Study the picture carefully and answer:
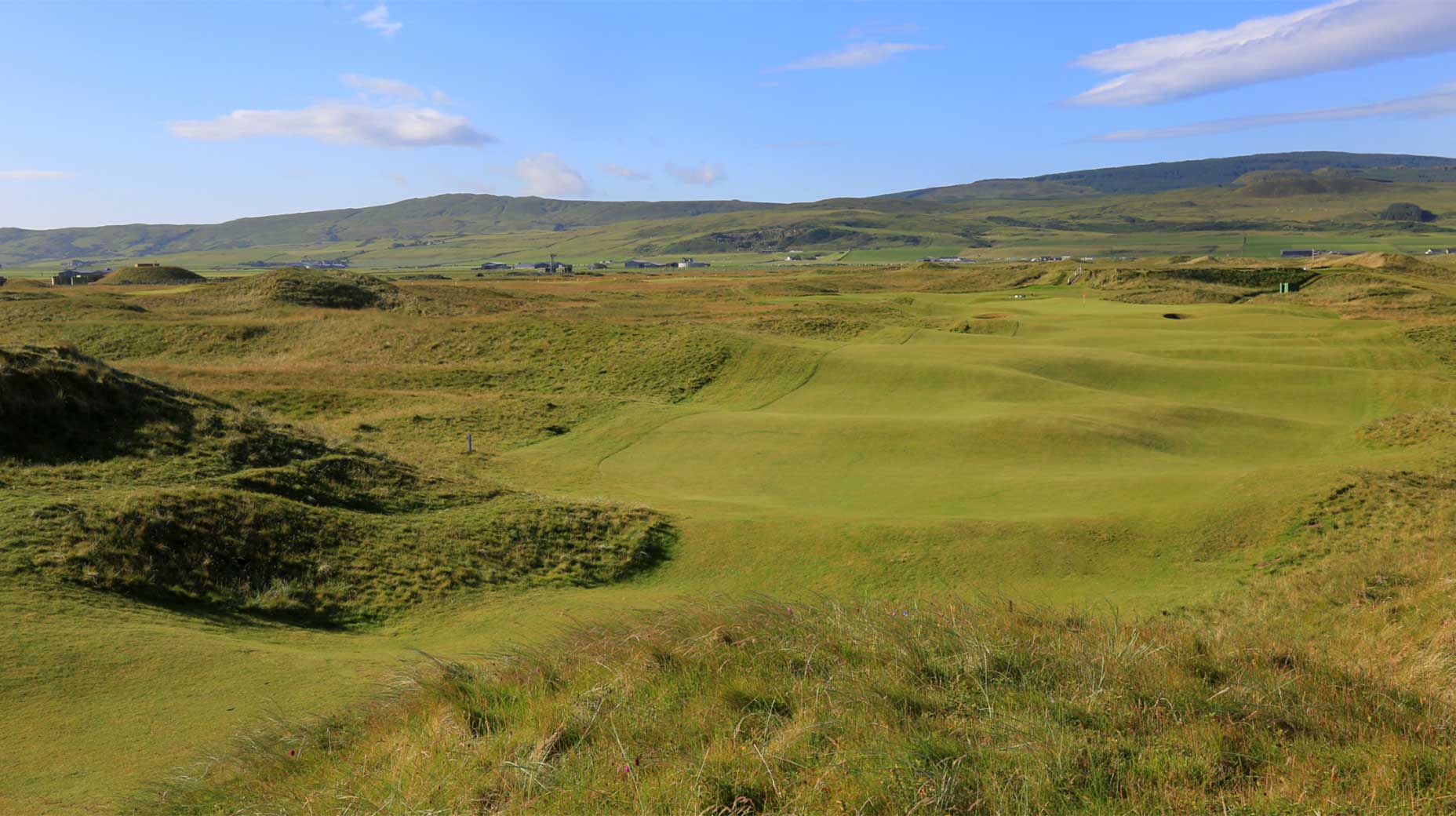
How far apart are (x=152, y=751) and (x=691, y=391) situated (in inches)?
1341

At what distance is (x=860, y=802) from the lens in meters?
5.32

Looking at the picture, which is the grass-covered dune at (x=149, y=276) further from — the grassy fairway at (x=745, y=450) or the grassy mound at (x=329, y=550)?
the grassy mound at (x=329, y=550)

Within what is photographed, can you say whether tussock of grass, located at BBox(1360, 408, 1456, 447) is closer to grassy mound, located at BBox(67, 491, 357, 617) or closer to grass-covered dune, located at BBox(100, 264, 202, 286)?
grassy mound, located at BBox(67, 491, 357, 617)

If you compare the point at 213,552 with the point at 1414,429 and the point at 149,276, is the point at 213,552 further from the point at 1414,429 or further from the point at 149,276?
the point at 149,276

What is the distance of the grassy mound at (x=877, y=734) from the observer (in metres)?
5.38

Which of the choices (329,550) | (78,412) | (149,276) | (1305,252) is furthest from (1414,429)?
(1305,252)

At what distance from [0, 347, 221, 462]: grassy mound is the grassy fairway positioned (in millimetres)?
3580

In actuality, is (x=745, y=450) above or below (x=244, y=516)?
below

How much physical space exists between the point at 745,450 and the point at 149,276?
85.9 metres

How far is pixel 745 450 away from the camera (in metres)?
29.0

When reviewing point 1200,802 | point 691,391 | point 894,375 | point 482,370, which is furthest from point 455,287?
point 1200,802

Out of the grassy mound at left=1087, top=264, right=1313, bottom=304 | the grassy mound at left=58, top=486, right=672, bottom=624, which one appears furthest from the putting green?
the grassy mound at left=1087, top=264, right=1313, bottom=304

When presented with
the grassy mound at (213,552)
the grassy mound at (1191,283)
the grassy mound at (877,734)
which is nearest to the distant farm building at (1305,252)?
the grassy mound at (1191,283)

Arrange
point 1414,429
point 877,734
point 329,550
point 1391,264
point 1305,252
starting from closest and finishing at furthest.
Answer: point 877,734, point 329,550, point 1414,429, point 1391,264, point 1305,252
